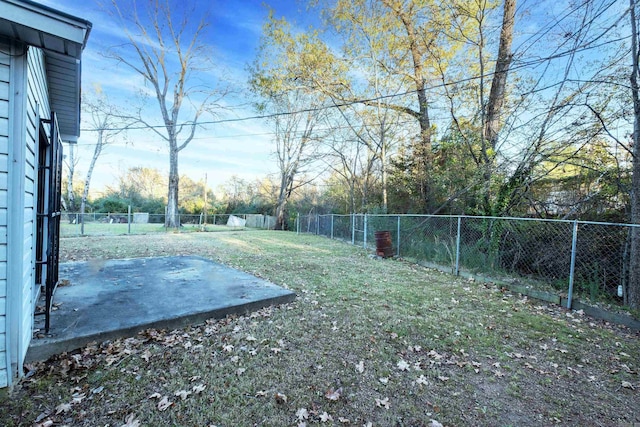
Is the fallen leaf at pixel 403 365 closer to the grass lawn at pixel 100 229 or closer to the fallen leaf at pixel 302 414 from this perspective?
the fallen leaf at pixel 302 414

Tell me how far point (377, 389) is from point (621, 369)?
7.76 ft

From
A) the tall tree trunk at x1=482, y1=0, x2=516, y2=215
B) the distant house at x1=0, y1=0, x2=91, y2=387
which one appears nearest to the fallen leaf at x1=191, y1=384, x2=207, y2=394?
A: the distant house at x1=0, y1=0, x2=91, y2=387

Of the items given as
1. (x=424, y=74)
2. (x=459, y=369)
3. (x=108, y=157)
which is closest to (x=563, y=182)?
(x=459, y=369)

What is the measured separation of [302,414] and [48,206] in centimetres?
300

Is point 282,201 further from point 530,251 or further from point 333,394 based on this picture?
point 333,394

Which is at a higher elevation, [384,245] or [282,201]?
[282,201]

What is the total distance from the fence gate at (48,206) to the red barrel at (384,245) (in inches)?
286

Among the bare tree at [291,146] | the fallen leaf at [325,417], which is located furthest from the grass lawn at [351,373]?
the bare tree at [291,146]

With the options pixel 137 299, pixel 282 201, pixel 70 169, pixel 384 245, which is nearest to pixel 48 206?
pixel 137 299

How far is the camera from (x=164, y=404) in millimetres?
1999

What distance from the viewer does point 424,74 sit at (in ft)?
33.4

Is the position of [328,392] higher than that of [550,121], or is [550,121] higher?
[550,121]

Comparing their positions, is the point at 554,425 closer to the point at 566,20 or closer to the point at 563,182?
the point at 563,182

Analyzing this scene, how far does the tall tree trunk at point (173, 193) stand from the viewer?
18.5m
